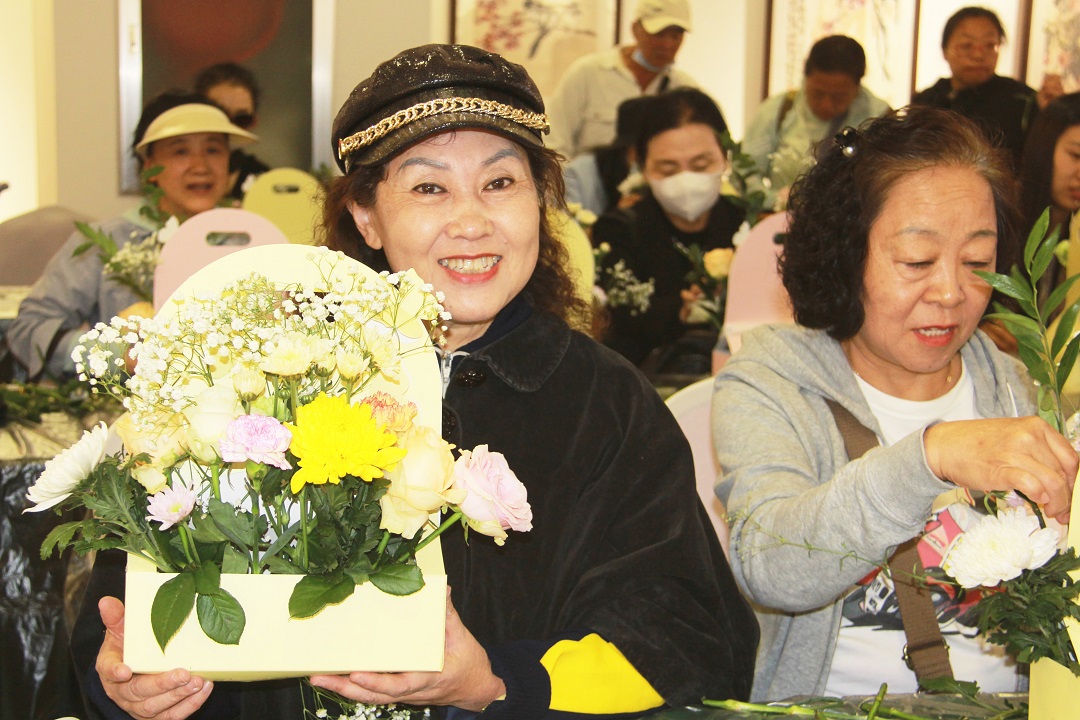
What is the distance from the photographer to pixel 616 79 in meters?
6.91

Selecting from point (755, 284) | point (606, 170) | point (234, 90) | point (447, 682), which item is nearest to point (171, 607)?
point (447, 682)

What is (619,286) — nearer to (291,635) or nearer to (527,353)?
(527,353)

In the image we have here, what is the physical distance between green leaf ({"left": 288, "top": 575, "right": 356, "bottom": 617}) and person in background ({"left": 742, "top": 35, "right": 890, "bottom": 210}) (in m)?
4.83

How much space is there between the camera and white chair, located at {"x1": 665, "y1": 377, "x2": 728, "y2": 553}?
2463 mm

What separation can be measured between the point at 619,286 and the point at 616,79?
2637 mm

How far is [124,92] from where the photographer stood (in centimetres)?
725

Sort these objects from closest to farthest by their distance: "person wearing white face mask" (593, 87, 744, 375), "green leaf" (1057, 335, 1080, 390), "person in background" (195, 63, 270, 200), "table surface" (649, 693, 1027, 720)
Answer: "green leaf" (1057, 335, 1080, 390) < "table surface" (649, 693, 1027, 720) < "person wearing white face mask" (593, 87, 744, 375) < "person in background" (195, 63, 270, 200)

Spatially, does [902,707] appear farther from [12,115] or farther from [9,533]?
[12,115]

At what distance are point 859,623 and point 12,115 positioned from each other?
6.58 meters

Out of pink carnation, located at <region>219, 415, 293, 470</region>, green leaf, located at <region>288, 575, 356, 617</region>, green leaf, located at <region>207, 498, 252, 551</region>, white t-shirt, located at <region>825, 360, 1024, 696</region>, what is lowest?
white t-shirt, located at <region>825, 360, 1024, 696</region>

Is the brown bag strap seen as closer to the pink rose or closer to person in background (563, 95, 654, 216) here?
the pink rose

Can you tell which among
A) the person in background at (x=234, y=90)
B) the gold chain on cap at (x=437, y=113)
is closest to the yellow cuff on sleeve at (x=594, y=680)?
the gold chain on cap at (x=437, y=113)

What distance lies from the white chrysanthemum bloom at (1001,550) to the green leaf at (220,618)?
760 millimetres

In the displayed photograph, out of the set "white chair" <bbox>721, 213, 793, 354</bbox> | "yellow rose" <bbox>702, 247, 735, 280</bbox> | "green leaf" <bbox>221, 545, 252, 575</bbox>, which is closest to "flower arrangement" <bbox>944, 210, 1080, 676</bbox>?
"green leaf" <bbox>221, 545, 252, 575</bbox>
